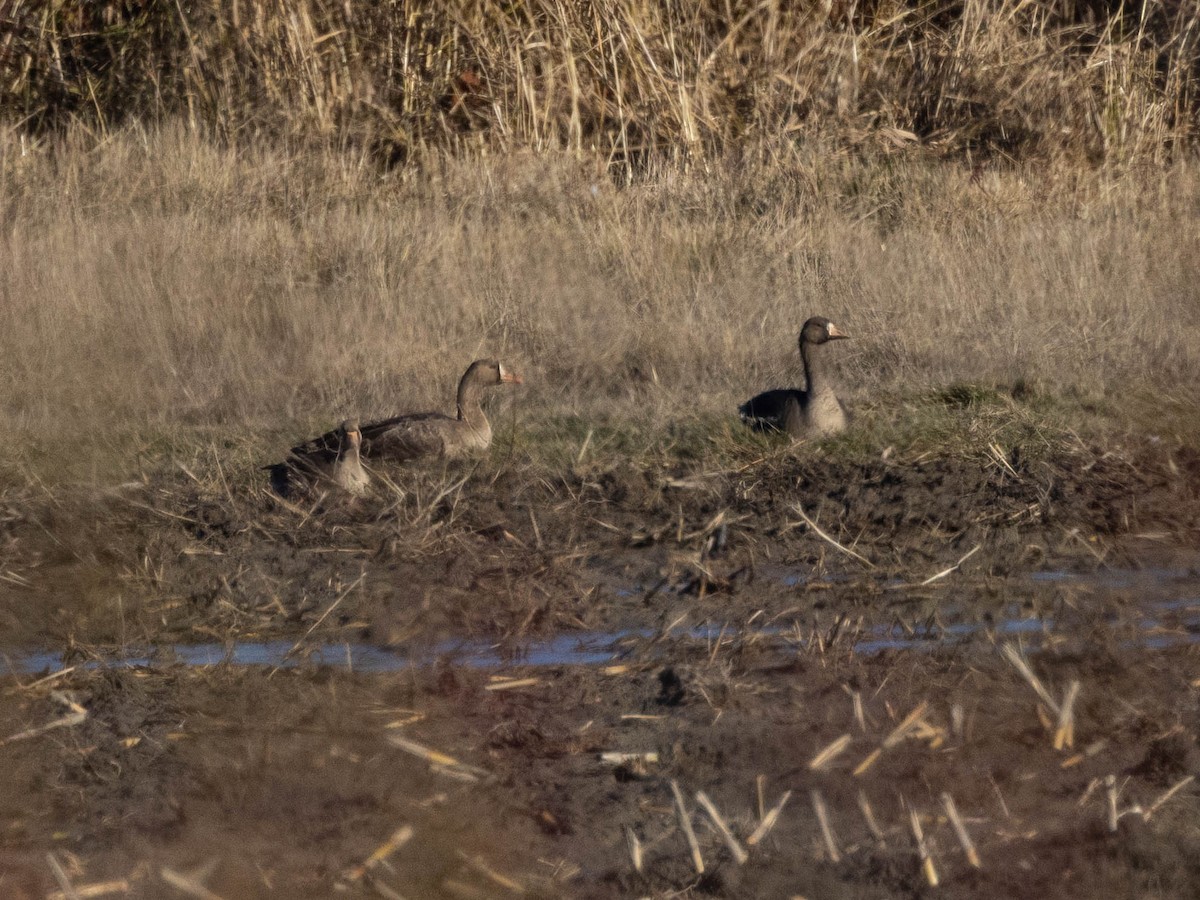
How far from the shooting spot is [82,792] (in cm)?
409

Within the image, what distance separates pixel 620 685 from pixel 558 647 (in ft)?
1.54

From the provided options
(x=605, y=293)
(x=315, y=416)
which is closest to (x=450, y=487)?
(x=315, y=416)

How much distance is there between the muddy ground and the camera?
12.1ft

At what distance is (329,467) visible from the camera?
689 cm

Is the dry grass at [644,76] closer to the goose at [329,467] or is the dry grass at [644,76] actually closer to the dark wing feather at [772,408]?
the dark wing feather at [772,408]

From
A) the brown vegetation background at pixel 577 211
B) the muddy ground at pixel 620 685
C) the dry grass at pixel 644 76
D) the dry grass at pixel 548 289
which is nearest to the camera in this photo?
the muddy ground at pixel 620 685

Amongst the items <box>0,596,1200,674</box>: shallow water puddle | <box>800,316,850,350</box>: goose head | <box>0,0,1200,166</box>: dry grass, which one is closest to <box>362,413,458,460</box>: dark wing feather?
<box>800,316,850,350</box>: goose head

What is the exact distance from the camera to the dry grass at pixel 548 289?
28.8ft

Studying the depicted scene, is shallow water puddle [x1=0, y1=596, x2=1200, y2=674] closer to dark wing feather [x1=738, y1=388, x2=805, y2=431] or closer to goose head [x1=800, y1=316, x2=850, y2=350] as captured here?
dark wing feather [x1=738, y1=388, x2=805, y2=431]

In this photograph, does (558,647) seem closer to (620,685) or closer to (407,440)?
(620,685)

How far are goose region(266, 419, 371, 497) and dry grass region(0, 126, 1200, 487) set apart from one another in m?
0.95

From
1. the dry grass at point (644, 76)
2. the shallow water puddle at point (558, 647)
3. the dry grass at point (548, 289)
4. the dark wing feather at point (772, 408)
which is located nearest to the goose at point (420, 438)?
the dry grass at point (548, 289)

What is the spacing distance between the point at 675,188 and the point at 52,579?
660 cm

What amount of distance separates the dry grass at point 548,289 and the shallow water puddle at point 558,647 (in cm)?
266
